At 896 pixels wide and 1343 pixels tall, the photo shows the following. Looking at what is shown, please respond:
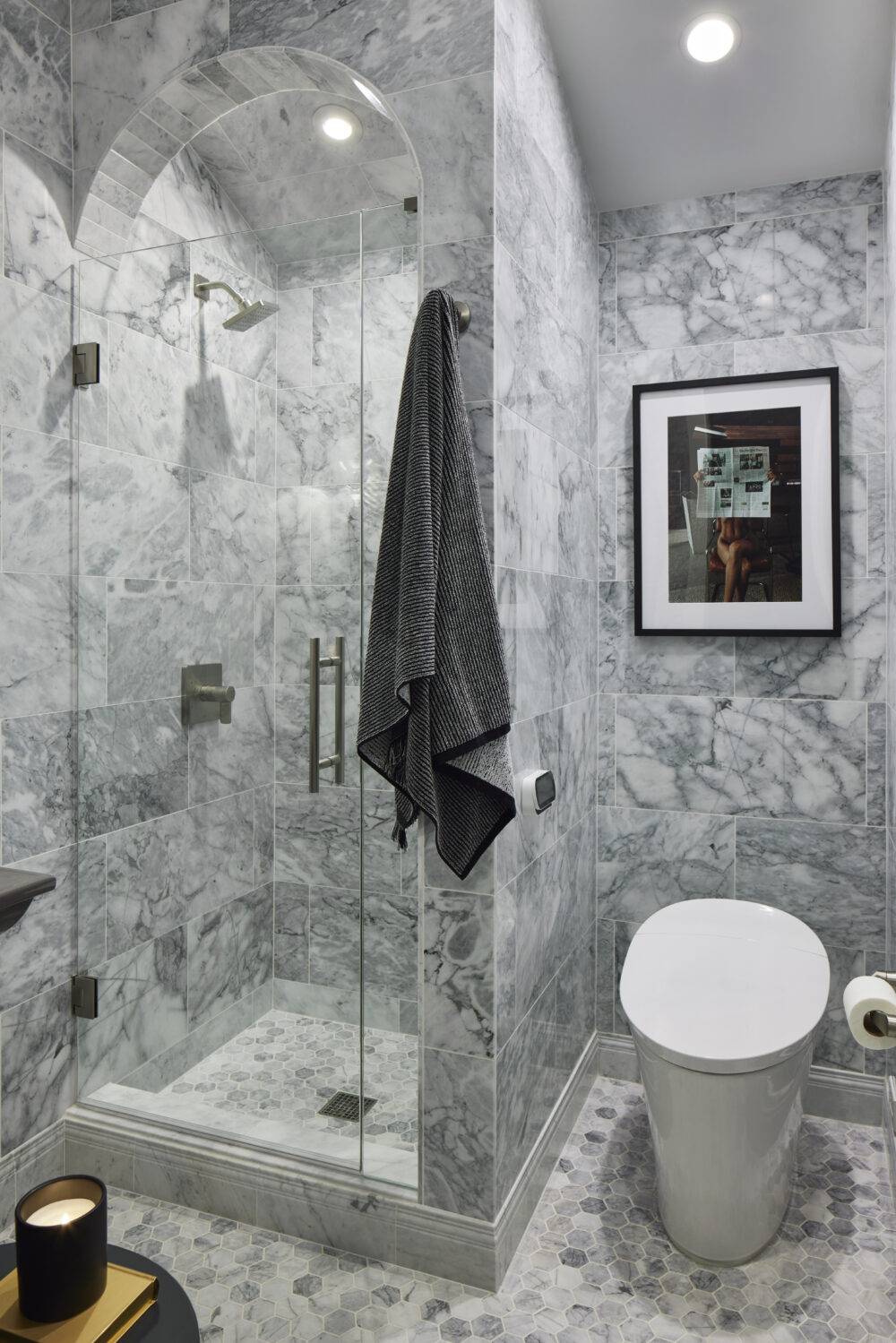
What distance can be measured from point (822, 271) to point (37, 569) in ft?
6.75

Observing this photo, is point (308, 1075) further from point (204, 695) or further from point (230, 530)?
point (230, 530)

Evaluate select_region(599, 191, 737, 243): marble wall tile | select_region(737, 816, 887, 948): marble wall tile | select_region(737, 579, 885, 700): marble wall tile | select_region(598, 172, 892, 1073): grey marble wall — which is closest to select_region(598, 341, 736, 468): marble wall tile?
select_region(598, 172, 892, 1073): grey marble wall

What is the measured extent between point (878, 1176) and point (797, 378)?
1950 millimetres

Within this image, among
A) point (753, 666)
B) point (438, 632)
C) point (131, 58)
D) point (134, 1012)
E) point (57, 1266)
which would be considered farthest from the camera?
point (753, 666)

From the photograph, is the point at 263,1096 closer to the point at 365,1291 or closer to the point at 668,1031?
the point at 365,1291

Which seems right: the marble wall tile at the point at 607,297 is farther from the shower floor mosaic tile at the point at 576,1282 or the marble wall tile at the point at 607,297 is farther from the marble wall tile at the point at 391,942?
the shower floor mosaic tile at the point at 576,1282

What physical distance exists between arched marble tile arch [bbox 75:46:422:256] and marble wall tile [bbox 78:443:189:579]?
484 mm

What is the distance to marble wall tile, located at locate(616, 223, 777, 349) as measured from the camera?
7.61 ft

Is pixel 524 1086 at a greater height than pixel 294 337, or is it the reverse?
pixel 294 337

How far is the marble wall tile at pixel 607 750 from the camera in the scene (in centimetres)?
249

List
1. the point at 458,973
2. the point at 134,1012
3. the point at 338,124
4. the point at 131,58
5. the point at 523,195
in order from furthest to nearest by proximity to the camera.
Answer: the point at 338,124 < the point at 134,1012 < the point at 131,58 < the point at 523,195 < the point at 458,973

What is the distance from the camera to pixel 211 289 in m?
1.81

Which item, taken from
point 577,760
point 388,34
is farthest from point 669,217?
point 577,760

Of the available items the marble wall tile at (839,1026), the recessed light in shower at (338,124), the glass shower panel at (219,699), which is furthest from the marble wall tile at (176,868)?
the recessed light in shower at (338,124)
